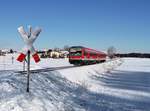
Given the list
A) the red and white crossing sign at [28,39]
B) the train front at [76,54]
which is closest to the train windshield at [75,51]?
the train front at [76,54]

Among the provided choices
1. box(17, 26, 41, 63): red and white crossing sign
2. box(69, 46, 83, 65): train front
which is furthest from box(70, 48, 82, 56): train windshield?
box(17, 26, 41, 63): red and white crossing sign

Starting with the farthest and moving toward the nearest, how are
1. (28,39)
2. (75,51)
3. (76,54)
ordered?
(75,51) → (76,54) → (28,39)

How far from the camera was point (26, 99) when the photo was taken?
30.2 feet

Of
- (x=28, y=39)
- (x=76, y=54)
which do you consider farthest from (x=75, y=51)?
(x=28, y=39)

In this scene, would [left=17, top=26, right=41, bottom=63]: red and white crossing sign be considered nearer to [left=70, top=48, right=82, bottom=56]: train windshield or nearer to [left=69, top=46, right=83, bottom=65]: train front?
[left=69, top=46, right=83, bottom=65]: train front

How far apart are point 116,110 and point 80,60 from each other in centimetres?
2819

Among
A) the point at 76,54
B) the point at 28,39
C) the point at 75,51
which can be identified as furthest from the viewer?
the point at 75,51

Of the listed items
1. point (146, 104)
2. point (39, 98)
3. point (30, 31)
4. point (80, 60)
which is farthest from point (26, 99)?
point (80, 60)

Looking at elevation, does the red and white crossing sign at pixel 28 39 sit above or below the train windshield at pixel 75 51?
above

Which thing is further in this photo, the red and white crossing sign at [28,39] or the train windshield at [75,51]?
the train windshield at [75,51]

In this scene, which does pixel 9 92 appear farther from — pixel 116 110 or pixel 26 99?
pixel 116 110

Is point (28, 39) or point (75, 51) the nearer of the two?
point (28, 39)

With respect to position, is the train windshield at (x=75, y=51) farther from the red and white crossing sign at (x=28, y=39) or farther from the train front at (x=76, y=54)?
the red and white crossing sign at (x=28, y=39)

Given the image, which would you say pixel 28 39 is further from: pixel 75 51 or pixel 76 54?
pixel 75 51
